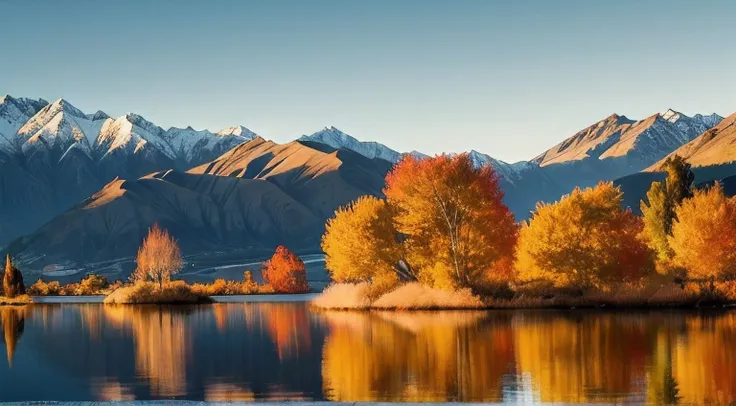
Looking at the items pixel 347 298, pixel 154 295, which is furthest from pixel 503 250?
pixel 154 295

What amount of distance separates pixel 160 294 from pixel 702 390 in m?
83.5

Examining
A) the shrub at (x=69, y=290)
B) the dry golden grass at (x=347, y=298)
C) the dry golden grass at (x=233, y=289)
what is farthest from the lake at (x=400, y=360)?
the shrub at (x=69, y=290)

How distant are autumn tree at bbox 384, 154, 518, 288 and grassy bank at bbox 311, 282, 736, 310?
6.01 feet

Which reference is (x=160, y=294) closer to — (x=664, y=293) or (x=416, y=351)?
(x=664, y=293)

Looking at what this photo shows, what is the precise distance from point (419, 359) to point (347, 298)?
42.2 metres

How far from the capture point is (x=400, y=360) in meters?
32.6

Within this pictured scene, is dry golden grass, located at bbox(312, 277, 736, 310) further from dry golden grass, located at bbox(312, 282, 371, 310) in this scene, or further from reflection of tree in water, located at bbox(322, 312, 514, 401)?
reflection of tree in water, located at bbox(322, 312, 514, 401)

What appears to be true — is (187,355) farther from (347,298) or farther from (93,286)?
(93,286)

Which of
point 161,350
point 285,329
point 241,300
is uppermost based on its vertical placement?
point 161,350

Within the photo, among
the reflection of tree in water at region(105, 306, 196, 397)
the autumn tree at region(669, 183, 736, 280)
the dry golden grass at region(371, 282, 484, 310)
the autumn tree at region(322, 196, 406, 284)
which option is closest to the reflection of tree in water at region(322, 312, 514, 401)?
the reflection of tree in water at region(105, 306, 196, 397)

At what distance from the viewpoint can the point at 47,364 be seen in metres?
36.3

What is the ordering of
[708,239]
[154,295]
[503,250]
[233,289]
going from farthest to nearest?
1. [233,289]
2. [154,295]
3. [503,250]
4. [708,239]

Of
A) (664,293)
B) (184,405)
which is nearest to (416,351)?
(184,405)

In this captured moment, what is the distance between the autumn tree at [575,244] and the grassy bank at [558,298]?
1.30m
